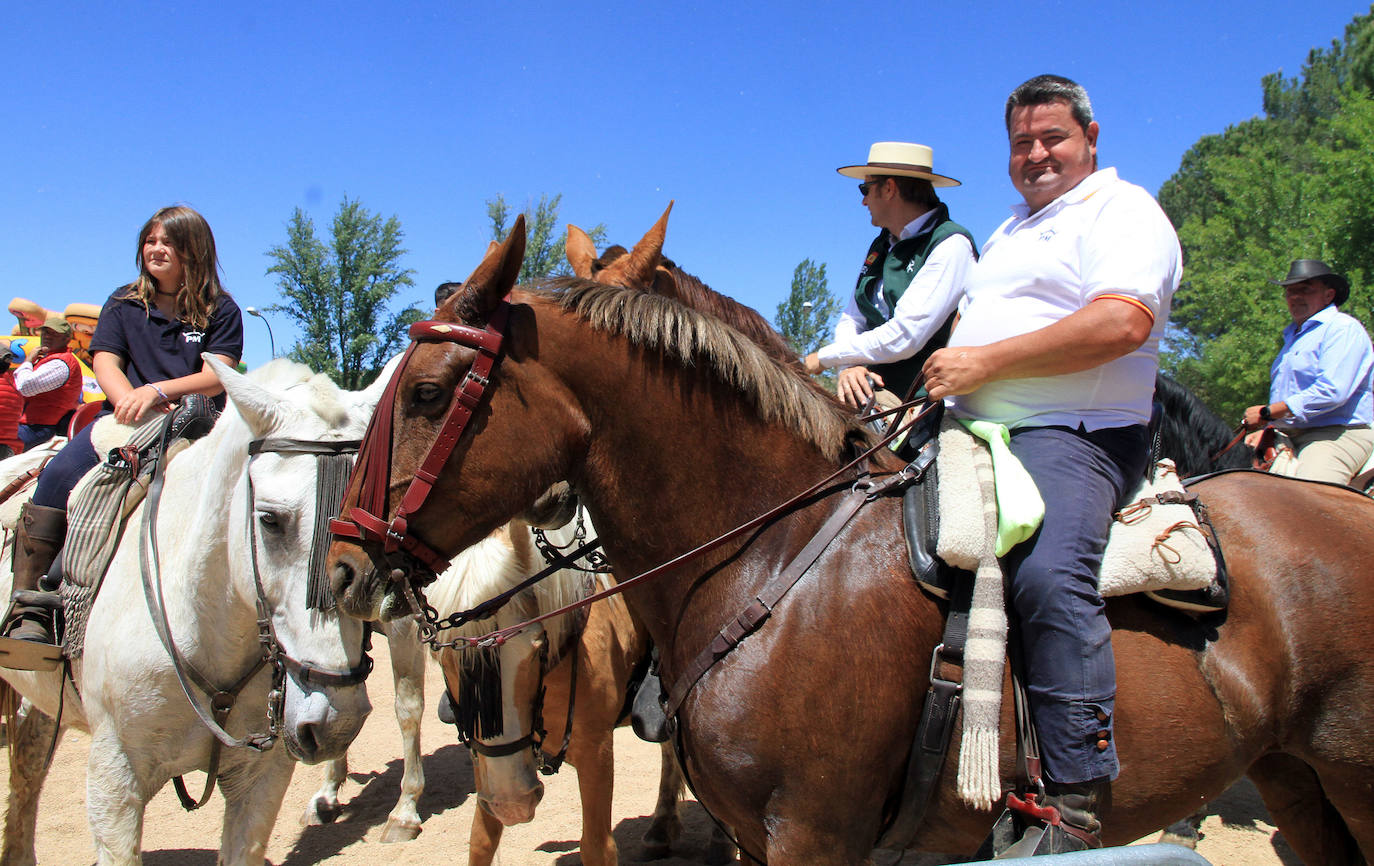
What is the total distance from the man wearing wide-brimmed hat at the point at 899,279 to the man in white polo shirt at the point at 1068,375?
469 mm

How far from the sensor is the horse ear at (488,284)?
6.56 feet

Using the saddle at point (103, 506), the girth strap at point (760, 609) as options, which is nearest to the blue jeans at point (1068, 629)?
the girth strap at point (760, 609)

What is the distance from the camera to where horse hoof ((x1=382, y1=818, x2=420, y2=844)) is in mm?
5043

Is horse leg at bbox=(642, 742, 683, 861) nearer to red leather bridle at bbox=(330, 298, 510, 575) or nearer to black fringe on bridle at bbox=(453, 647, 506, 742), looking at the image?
black fringe on bridle at bbox=(453, 647, 506, 742)

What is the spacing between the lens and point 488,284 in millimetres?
2004

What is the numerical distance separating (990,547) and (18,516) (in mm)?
4630

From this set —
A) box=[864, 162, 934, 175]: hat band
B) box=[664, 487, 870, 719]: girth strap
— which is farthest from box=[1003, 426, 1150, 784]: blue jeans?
box=[864, 162, 934, 175]: hat band

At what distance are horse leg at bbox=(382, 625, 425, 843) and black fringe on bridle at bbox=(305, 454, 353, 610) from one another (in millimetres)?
2364

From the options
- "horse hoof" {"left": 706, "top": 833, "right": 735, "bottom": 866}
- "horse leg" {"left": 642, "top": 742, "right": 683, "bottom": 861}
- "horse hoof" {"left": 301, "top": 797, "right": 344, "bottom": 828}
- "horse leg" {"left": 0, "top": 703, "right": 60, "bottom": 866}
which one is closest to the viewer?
"horse leg" {"left": 0, "top": 703, "right": 60, "bottom": 866}

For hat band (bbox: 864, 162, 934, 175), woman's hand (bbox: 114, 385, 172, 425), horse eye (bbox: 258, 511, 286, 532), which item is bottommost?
horse eye (bbox: 258, 511, 286, 532)

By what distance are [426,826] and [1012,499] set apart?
4903 millimetres

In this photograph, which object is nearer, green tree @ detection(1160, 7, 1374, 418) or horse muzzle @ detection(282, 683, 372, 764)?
horse muzzle @ detection(282, 683, 372, 764)

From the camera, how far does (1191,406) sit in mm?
4852

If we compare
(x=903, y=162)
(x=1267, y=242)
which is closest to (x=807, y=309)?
(x=1267, y=242)
